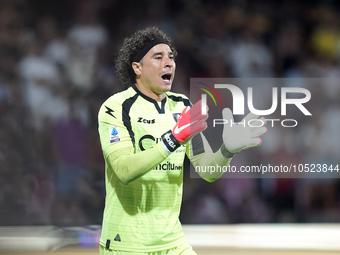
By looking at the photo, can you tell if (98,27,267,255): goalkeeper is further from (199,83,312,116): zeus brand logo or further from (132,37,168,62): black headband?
(199,83,312,116): zeus brand logo

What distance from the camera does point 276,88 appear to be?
463cm

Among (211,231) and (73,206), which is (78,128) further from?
(211,231)

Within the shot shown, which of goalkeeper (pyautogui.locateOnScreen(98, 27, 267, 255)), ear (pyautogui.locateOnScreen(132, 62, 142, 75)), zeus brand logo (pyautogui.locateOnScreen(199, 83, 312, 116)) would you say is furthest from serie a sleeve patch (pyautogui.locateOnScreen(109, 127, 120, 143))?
zeus brand logo (pyautogui.locateOnScreen(199, 83, 312, 116))

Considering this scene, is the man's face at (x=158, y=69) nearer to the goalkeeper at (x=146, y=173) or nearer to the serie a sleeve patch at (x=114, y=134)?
the goalkeeper at (x=146, y=173)

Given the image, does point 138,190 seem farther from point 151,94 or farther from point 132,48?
point 132,48

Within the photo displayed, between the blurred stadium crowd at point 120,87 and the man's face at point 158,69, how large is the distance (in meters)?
2.21

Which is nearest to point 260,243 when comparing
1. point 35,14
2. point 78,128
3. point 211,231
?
point 211,231

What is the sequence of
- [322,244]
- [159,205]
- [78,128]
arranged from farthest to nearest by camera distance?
[78,128] < [322,244] < [159,205]

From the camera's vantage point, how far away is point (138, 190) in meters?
2.12

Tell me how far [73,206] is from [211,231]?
59.8 inches

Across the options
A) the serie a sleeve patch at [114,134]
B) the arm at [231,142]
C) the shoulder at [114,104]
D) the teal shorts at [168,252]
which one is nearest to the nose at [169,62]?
the shoulder at [114,104]

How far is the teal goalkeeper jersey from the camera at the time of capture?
209 centimetres

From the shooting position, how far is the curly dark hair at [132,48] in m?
2.47

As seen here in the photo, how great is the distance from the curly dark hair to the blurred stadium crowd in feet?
6.54
